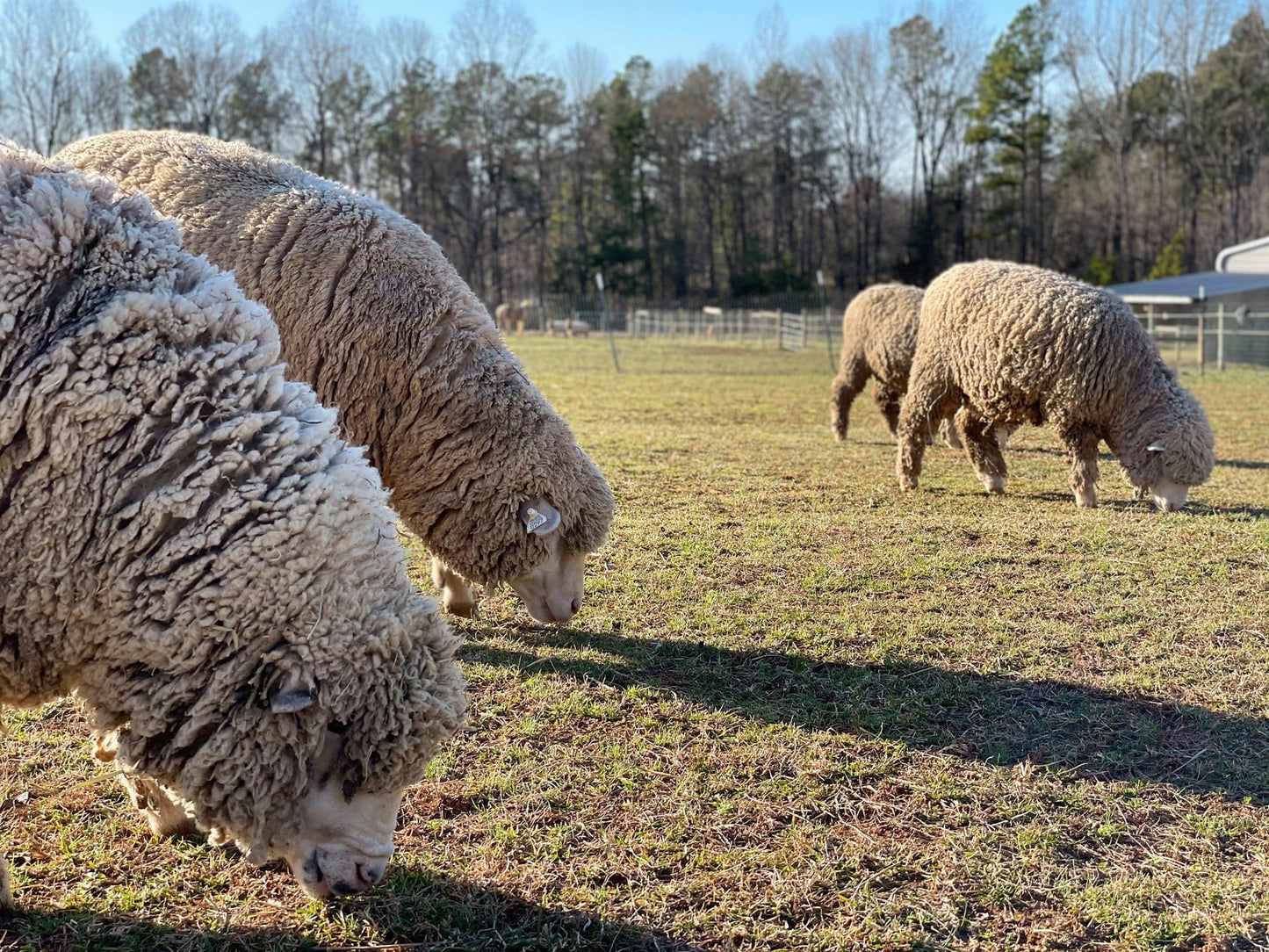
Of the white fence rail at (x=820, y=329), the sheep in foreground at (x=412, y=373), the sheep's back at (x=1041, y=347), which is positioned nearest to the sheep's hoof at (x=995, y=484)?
the sheep's back at (x=1041, y=347)

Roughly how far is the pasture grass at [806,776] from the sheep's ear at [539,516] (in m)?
0.74

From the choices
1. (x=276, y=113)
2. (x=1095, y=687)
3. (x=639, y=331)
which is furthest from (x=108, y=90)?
(x=1095, y=687)

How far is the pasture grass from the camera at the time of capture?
2.73m

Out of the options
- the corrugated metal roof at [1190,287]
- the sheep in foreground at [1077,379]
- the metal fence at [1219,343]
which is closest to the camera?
the sheep in foreground at [1077,379]

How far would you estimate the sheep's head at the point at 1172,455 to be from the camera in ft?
25.1

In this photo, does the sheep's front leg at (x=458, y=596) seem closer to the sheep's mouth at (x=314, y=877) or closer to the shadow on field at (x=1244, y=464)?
the sheep's mouth at (x=314, y=877)

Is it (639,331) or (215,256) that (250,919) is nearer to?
(215,256)

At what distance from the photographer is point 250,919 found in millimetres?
2715

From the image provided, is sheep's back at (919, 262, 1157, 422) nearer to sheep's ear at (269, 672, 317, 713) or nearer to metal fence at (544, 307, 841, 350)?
sheep's ear at (269, 672, 317, 713)

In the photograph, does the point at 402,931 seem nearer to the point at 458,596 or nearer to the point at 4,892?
the point at 4,892

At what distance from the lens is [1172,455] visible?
7.65m

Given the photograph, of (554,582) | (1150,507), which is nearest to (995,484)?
(1150,507)

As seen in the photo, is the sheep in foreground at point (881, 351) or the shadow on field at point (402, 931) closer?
the shadow on field at point (402, 931)

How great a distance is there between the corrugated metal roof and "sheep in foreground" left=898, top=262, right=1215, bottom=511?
23192mm
